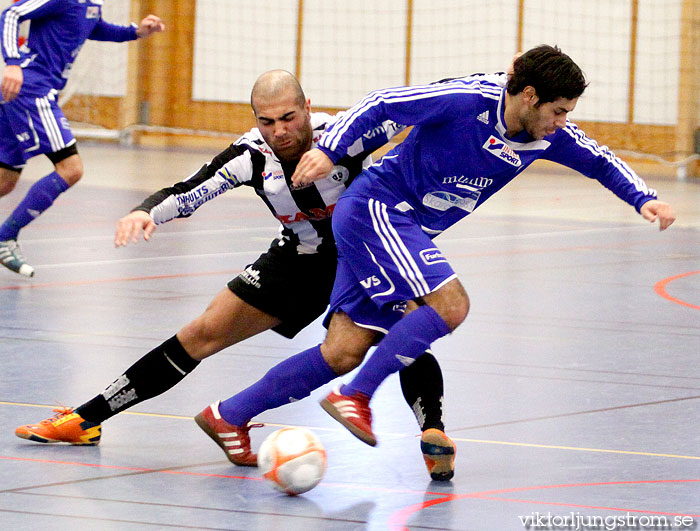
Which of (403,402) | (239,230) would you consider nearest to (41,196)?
(239,230)

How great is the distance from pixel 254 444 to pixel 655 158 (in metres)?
14.4

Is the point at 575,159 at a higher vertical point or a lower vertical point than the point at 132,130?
higher

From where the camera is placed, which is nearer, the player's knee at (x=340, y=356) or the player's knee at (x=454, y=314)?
the player's knee at (x=454, y=314)

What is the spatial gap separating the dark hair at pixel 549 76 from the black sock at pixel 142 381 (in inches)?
56.2

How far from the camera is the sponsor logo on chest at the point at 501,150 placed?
3.95 meters

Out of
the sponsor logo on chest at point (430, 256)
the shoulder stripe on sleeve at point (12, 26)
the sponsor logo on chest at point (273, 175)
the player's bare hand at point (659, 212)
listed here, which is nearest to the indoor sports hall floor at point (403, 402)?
the sponsor logo on chest at point (273, 175)

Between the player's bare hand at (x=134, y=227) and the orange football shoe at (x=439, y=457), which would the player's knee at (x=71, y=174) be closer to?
the player's bare hand at (x=134, y=227)

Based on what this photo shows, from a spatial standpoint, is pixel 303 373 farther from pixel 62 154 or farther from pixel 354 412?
pixel 62 154

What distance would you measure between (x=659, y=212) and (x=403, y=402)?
4.16ft

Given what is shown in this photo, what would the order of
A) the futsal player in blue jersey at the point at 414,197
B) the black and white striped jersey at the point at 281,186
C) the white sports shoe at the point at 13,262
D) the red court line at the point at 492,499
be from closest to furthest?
1. the red court line at the point at 492,499
2. the futsal player in blue jersey at the point at 414,197
3. the black and white striped jersey at the point at 281,186
4. the white sports shoe at the point at 13,262

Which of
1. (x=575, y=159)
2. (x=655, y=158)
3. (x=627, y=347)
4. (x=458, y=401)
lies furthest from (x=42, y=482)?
(x=655, y=158)

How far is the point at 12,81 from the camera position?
7605 mm

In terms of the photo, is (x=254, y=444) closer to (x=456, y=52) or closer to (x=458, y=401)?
(x=458, y=401)

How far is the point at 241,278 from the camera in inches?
164
